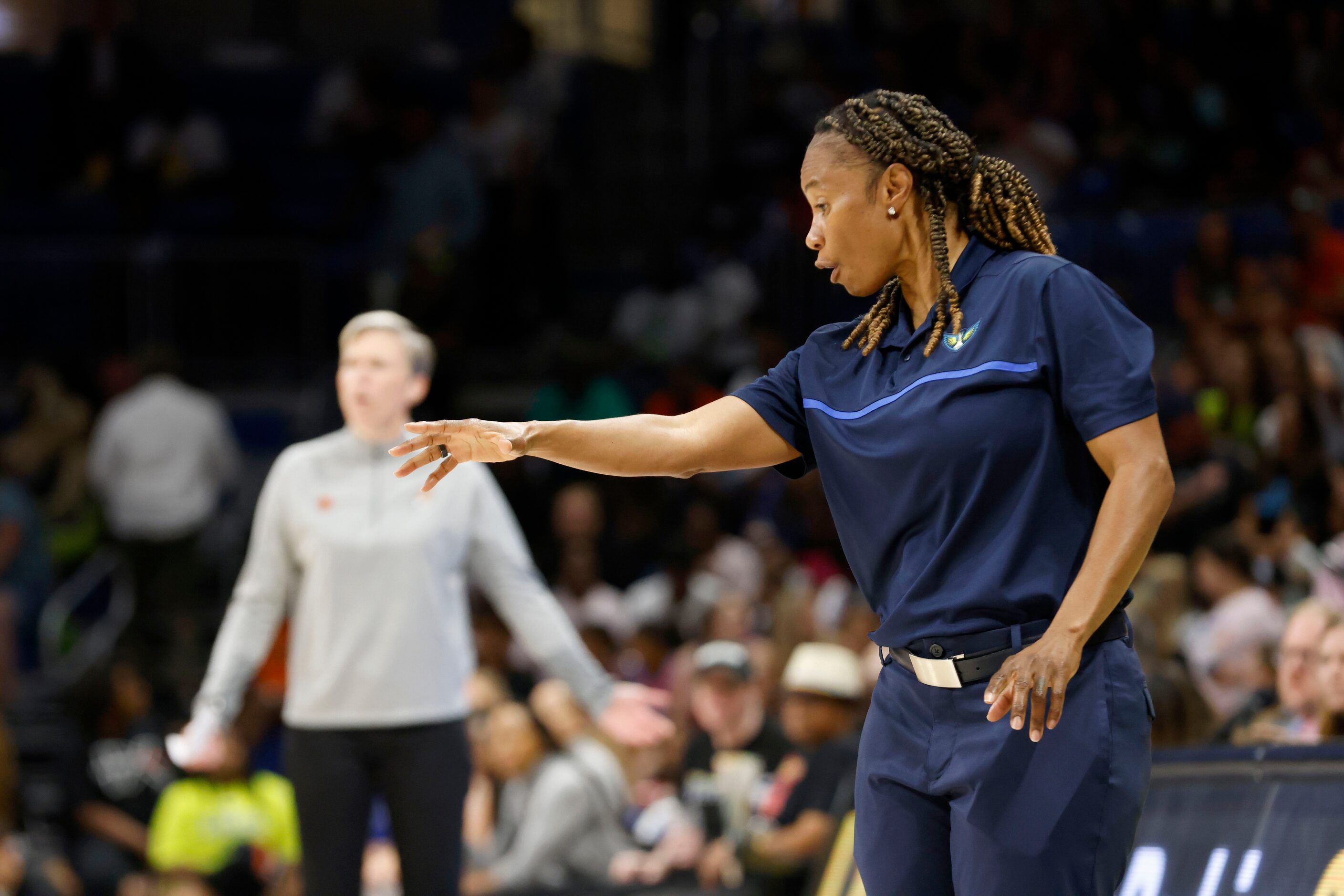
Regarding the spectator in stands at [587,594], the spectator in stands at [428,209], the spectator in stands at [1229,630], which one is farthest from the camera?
the spectator in stands at [428,209]

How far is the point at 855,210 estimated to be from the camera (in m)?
2.78

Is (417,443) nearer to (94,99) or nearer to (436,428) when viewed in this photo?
(436,428)

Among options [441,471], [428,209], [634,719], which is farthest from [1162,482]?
[428,209]

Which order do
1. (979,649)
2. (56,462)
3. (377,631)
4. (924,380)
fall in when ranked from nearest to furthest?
(979,649), (924,380), (377,631), (56,462)

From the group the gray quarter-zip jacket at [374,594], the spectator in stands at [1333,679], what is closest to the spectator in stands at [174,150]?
the gray quarter-zip jacket at [374,594]

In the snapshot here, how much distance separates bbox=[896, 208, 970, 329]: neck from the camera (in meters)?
2.82

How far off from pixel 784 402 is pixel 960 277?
1.31 feet

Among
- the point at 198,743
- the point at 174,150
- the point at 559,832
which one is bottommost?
the point at 559,832

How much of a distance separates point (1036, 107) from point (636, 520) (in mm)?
4093

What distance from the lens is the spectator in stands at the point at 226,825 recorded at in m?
7.64

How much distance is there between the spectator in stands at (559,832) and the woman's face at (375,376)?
2.88 m

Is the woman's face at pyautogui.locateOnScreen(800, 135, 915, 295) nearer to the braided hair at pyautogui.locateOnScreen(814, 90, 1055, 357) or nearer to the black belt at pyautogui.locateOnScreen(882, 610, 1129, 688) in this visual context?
the braided hair at pyautogui.locateOnScreen(814, 90, 1055, 357)

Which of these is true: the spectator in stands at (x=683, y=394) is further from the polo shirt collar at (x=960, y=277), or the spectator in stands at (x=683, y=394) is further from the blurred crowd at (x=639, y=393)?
the polo shirt collar at (x=960, y=277)

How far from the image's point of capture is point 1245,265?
359 inches
